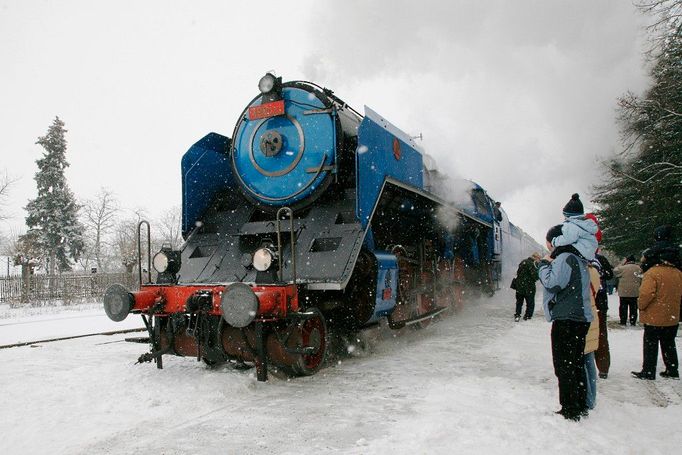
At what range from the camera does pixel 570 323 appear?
346 centimetres

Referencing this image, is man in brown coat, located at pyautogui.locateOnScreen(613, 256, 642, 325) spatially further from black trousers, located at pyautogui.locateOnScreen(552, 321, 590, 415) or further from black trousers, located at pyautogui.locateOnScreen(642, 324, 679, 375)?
black trousers, located at pyautogui.locateOnScreen(552, 321, 590, 415)

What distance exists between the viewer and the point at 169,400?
402 cm

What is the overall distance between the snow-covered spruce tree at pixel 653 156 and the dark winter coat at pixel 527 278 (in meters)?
5.41

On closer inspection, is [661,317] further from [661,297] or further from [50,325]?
[50,325]

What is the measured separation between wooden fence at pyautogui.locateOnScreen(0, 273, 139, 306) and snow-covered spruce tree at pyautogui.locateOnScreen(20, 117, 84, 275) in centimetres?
1213

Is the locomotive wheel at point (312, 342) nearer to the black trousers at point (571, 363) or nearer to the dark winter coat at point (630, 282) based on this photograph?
the black trousers at point (571, 363)

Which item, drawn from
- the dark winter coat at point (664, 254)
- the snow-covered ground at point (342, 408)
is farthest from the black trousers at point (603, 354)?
the dark winter coat at point (664, 254)

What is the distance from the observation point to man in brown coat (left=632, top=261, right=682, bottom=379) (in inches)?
184

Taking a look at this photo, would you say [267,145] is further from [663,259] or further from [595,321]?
[663,259]

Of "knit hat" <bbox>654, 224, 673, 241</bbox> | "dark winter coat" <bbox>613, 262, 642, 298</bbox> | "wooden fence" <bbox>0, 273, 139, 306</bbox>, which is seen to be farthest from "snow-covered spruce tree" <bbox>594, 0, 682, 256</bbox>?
"wooden fence" <bbox>0, 273, 139, 306</bbox>

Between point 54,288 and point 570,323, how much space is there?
18.9 m

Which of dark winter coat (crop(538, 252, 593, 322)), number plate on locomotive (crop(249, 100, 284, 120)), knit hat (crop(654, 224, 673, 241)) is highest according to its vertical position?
number plate on locomotive (crop(249, 100, 284, 120))

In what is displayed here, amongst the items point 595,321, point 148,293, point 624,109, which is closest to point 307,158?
point 148,293

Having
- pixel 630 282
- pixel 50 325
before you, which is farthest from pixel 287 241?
pixel 50 325
